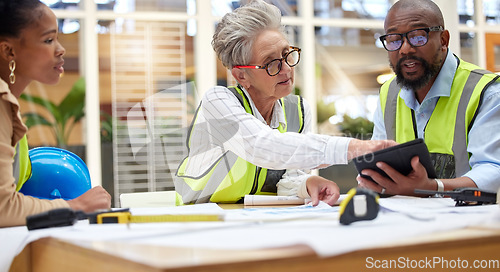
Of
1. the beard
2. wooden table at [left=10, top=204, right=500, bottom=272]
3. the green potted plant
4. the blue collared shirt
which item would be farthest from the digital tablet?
the green potted plant

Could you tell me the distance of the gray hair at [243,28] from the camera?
2094mm

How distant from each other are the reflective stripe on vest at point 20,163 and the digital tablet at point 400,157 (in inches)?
35.9

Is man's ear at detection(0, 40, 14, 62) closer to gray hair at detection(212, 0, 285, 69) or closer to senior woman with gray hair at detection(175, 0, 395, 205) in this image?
senior woman with gray hair at detection(175, 0, 395, 205)

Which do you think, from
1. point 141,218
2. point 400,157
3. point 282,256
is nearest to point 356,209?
point 282,256

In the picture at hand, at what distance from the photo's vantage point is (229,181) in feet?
6.52

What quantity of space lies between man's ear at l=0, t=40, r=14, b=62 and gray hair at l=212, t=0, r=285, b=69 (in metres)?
0.85

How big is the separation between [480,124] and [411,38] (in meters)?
0.44

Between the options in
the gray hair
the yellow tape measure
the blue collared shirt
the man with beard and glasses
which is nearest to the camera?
the yellow tape measure

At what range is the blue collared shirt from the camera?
1.88 metres

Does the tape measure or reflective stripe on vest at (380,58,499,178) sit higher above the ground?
reflective stripe on vest at (380,58,499,178)

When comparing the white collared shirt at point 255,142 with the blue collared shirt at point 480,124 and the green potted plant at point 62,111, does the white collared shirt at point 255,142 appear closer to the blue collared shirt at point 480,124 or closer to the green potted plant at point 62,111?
the blue collared shirt at point 480,124

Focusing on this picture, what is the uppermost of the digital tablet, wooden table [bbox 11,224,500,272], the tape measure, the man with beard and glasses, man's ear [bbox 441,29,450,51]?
man's ear [bbox 441,29,450,51]

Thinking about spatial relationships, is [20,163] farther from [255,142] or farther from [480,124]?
[480,124]

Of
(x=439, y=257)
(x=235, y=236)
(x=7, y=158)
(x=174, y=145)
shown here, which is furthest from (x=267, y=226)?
(x=174, y=145)
